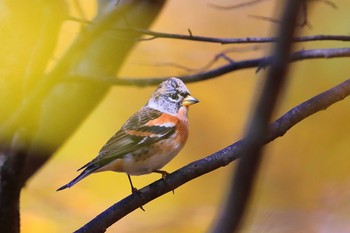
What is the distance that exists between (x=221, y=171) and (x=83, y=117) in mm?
354

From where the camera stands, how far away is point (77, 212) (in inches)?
Answer: 49.8

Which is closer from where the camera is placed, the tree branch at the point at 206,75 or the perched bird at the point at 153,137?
the perched bird at the point at 153,137

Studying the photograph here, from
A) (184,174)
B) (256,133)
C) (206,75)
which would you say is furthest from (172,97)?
(256,133)

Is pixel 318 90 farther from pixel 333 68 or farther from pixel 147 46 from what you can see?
pixel 147 46

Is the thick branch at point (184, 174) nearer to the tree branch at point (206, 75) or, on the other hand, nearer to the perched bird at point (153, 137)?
the perched bird at point (153, 137)

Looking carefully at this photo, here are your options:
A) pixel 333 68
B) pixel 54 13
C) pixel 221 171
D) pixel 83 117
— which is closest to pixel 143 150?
pixel 54 13

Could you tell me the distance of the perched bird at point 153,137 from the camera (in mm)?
658

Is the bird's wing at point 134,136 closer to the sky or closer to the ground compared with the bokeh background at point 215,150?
closer to the sky

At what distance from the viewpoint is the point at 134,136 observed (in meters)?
0.69

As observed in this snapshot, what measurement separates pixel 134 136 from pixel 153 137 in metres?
0.03

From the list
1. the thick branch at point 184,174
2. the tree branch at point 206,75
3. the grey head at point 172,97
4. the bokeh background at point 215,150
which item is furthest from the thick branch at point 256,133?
the bokeh background at point 215,150

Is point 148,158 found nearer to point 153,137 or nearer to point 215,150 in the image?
point 153,137

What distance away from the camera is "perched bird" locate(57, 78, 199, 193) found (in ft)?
2.16

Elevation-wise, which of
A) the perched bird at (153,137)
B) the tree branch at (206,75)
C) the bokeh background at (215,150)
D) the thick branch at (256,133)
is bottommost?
the bokeh background at (215,150)
